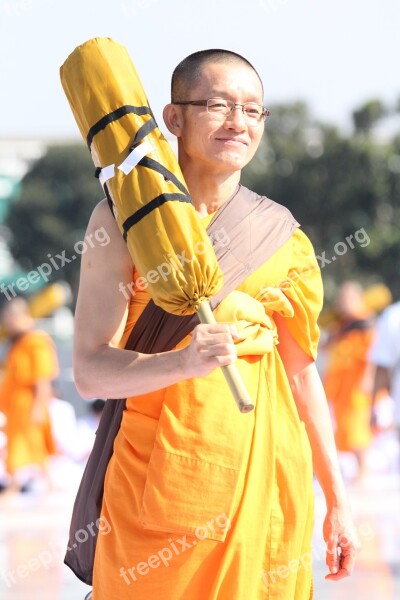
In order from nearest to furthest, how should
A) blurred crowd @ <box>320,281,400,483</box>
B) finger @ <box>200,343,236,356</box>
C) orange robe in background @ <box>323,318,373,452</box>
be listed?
finger @ <box>200,343,236,356</box>, blurred crowd @ <box>320,281,400,483</box>, orange robe in background @ <box>323,318,373,452</box>

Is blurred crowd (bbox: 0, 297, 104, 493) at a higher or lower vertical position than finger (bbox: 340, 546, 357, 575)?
higher

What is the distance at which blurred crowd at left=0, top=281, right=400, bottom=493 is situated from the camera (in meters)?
10.3

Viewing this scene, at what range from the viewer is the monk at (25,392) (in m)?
10.2

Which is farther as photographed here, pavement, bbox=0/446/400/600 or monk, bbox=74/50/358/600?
pavement, bbox=0/446/400/600

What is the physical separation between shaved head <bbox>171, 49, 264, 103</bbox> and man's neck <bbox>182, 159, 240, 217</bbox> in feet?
0.60

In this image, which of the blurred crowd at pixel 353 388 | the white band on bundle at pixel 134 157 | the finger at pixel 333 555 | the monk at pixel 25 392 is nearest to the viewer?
the white band on bundle at pixel 134 157

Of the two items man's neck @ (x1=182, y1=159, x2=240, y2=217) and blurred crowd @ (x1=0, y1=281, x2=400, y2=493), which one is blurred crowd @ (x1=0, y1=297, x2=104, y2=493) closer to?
blurred crowd @ (x1=0, y1=281, x2=400, y2=493)

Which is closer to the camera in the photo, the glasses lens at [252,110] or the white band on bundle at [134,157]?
the white band on bundle at [134,157]

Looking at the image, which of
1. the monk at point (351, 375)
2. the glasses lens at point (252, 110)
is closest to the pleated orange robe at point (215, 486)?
the glasses lens at point (252, 110)

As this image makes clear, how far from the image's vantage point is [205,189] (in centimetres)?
303

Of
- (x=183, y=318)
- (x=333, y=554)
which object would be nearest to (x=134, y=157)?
(x=183, y=318)

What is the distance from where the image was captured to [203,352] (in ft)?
8.53

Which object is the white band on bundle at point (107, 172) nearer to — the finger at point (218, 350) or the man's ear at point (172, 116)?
the man's ear at point (172, 116)

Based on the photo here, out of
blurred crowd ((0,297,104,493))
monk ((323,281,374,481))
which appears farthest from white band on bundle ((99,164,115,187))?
monk ((323,281,374,481))
